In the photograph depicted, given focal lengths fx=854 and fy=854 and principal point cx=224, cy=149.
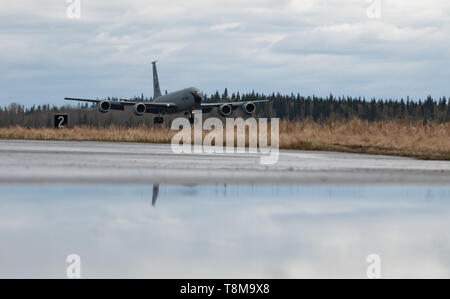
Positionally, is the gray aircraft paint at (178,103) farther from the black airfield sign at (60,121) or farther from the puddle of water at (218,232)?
the puddle of water at (218,232)

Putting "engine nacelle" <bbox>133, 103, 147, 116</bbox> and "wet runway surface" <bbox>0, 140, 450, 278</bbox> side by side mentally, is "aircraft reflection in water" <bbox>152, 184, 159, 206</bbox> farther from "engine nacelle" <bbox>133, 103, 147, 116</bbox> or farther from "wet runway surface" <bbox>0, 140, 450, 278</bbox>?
"engine nacelle" <bbox>133, 103, 147, 116</bbox>

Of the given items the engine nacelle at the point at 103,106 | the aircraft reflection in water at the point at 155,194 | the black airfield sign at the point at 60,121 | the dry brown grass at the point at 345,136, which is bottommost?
the dry brown grass at the point at 345,136

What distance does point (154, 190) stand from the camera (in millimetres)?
14031

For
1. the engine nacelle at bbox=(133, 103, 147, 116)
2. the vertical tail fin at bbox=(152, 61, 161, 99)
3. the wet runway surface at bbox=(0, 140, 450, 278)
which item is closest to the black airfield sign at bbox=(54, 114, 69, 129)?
the engine nacelle at bbox=(133, 103, 147, 116)

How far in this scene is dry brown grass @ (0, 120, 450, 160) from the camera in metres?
33.1

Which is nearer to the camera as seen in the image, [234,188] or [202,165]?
[234,188]

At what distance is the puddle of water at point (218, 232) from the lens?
7328 mm

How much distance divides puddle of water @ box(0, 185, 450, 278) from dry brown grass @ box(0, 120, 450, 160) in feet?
51.8

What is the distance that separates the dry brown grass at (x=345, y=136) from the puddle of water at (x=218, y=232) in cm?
1579

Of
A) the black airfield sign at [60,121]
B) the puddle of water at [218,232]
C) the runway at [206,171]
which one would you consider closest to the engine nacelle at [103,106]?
the black airfield sign at [60,121]

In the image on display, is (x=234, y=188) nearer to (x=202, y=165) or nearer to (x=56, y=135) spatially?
(x=202, y=165)
